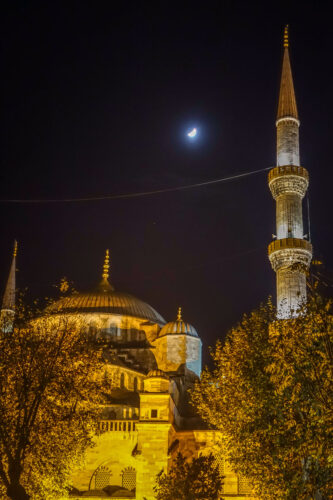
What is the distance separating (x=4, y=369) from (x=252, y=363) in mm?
7972

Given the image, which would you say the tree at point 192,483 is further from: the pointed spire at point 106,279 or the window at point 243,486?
the pointed spire at point 106,279

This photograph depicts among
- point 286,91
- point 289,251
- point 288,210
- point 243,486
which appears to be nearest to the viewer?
point 243,486

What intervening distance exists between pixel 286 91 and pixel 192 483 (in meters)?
27.9

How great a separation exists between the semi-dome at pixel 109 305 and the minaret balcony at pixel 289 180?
15.4m

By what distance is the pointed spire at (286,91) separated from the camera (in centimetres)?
4303

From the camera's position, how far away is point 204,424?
3631 cm

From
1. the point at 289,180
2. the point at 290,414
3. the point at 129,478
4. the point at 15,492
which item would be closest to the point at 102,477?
the point at 129,478

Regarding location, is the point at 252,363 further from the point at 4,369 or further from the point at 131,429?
the point at 131,429

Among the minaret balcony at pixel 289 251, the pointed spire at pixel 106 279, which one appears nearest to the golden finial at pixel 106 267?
the pointed spire at pixel 106 279

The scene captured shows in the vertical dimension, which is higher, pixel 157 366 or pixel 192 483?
pixel 157 366

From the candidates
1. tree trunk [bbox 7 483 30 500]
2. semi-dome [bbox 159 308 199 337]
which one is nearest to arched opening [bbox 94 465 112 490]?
semi-dome [bbox 159 308 199 337]

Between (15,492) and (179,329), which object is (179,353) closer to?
(179,329)

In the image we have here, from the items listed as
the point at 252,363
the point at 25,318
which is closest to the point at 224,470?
the point at 252,363

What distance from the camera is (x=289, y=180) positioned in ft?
131
